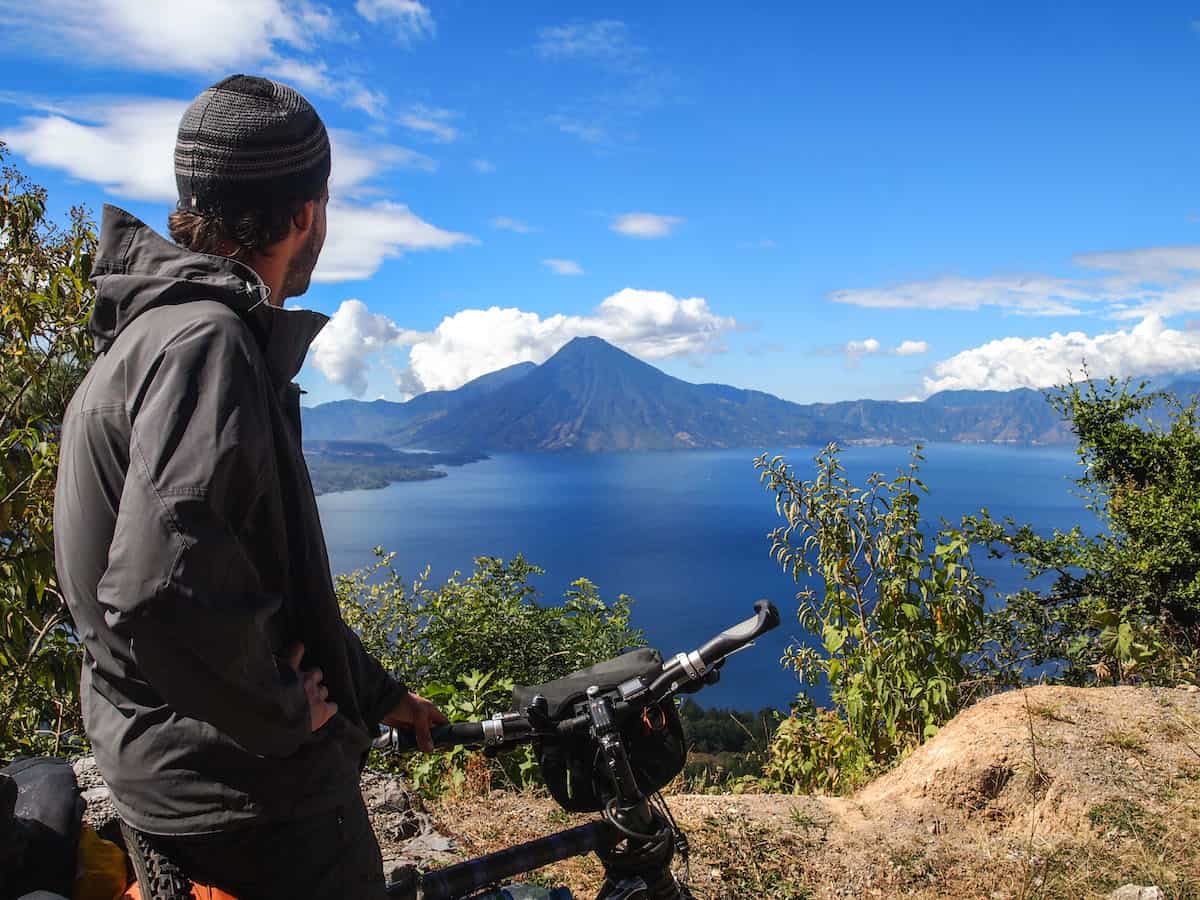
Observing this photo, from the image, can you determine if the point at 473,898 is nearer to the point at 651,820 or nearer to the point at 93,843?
the point at 651,820

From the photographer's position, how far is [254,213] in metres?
1.41

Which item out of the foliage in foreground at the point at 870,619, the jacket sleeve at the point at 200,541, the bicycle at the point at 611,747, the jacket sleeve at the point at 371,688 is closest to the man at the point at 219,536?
the jacket sleeve at the point at 200,541

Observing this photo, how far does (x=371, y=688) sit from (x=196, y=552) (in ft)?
2.37

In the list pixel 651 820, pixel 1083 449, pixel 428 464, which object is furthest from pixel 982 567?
pixel 428 464

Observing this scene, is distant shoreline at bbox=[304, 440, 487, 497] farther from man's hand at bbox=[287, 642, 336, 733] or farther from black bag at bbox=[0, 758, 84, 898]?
man's hand at bbox=[287, 642, 336, 733]

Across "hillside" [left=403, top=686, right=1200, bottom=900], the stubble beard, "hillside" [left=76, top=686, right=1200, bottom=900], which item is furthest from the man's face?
"hillside" [left=403, top=686, right=1200, bottom=900]

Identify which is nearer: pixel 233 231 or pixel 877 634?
pixel 233 231

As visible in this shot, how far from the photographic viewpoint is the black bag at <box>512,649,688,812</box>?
5.78 ft

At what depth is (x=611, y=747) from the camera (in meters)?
1.69

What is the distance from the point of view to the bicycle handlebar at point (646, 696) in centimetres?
167

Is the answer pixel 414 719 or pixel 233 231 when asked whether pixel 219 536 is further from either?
pixel 414 719

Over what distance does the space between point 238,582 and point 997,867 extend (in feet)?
11.5

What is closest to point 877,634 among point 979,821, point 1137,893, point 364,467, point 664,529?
point 979,821

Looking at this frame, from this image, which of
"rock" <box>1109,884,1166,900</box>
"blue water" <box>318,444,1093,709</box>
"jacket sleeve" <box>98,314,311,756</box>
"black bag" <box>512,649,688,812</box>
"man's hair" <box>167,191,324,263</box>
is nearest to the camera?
"jacket sleeve" <box>98,314,311,756</box>
